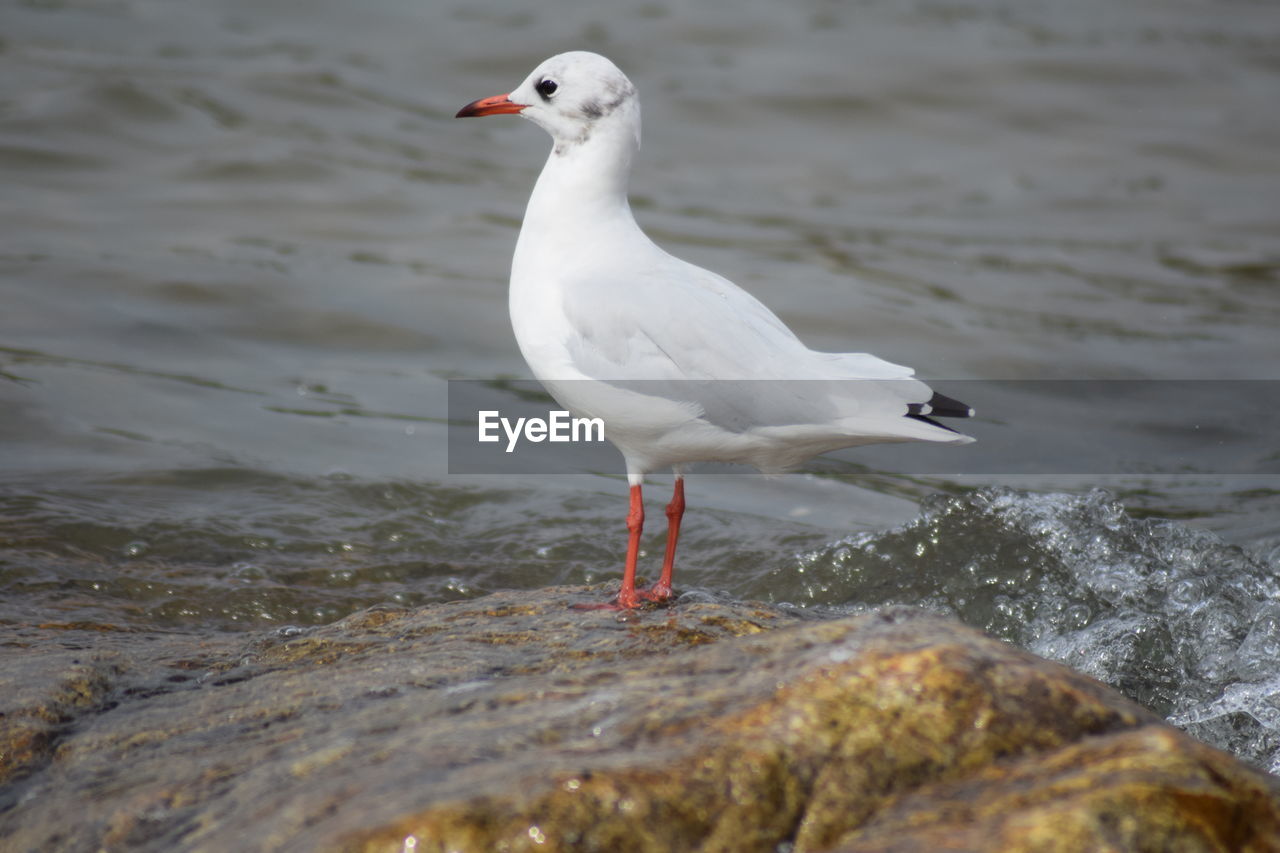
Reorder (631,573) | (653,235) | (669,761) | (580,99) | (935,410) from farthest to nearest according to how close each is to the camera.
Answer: (653,235), (580,99), (631,573), (935,410), (669,761)

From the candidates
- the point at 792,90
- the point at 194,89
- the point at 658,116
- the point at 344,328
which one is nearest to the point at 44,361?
the point at 344,328

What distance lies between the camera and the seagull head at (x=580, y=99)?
453 cm

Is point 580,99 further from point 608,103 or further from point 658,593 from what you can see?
point 658,593

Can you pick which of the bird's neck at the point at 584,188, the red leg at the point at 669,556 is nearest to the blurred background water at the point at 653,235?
the red leg at the point at 669,556

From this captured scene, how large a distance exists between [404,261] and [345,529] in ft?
14.4

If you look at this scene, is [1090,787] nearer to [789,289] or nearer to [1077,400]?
[1077,400]

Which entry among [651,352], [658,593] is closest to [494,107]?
[651,352]

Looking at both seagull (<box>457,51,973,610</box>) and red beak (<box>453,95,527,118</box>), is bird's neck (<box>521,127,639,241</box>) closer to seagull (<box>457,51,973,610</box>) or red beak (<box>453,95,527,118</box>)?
seagull (<box>457,51,973,610</box>)

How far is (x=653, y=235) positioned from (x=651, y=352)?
664 centimetres

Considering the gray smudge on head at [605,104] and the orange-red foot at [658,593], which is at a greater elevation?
the gray smudge on head at [605,104]

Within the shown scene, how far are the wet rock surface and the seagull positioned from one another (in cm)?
123

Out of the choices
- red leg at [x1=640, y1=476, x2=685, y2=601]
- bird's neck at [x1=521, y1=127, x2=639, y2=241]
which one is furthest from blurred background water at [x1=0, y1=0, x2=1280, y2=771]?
bird's neck at [x1=521, y1=127, x2=639, y2=241]

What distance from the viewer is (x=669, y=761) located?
2.29 meters

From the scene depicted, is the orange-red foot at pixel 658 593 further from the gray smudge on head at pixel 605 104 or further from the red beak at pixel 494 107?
the red beak at pixel 494 107
